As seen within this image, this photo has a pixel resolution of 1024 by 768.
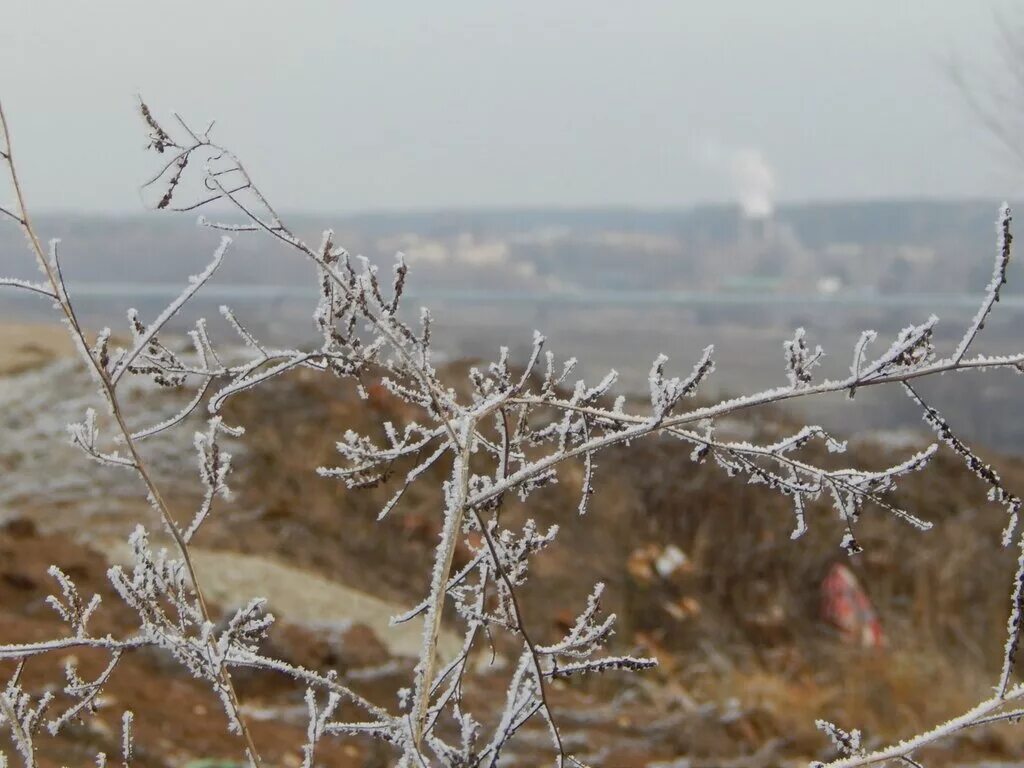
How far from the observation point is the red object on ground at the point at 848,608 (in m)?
5.85

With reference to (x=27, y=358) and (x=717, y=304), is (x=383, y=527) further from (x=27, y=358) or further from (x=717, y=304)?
(x=717, y=304)

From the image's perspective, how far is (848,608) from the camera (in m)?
6.09

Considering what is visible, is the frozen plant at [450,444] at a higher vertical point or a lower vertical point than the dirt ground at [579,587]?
higher

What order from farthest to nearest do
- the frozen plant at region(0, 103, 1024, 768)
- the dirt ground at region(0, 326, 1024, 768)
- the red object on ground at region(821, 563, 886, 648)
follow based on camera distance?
the red object on ground at region(821, 563, 886, 648)
the dirt ground at region(0, 326, 1024, 768)
the frozen plant at region(0, 103, 1024, 768)

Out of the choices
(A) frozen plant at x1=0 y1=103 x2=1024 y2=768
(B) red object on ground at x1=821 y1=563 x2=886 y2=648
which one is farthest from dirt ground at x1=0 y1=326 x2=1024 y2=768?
(A) frozen plant at x1=0 y1=103 x2=1024 y2=768

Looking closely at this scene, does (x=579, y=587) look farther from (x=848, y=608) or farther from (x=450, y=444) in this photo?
(x=450, y=444)

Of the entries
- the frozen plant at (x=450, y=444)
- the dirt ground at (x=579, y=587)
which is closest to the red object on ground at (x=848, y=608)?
the dirt ground at (x=579, y=587)

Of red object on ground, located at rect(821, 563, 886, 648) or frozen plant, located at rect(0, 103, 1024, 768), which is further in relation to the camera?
red object on ground, located at rect(821, 563, 886, 648)

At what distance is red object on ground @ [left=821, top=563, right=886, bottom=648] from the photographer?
19.2 ft

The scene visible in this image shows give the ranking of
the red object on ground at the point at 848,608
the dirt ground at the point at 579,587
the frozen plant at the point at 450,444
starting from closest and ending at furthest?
1. the frozen plant at the point at 450,444
2. the dirt ground at the point at 579,587
3. the red object on ground at the point at 848,608

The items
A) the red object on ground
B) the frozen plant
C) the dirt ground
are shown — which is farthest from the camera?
the red object on ground

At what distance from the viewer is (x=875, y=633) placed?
5.86 metres

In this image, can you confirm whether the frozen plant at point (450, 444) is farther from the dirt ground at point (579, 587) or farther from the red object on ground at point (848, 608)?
the red object on ground at point (848, 608)

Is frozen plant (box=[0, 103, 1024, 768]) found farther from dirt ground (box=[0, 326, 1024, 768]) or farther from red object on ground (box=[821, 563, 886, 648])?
red object on ground (box=[821, 563, 886, 648])
